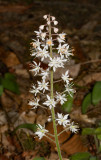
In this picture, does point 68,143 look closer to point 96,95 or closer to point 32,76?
point 96,95

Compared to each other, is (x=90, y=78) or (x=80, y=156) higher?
(x=90, y=78)

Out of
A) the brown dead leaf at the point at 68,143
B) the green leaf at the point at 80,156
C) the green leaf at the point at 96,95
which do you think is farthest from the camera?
the green leaf at the point at 96,95

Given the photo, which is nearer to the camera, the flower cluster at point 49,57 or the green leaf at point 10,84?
the flower cluster at point 49,57

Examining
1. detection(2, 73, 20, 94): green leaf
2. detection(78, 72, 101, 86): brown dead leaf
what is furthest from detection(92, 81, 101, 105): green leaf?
detection(2, 73, 20, 94): green leaf

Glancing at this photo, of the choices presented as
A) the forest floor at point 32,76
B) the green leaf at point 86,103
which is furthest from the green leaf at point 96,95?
the forest floor at point 32,76

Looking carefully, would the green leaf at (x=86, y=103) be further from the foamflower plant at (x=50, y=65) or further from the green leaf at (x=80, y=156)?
the foamflower plant at (x=50, y=65)

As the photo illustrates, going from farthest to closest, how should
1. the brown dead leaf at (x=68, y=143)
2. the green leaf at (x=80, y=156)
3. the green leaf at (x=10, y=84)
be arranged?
the green leaf at (x=10, y=84) < the brown dead leaf at (x=68, y=143) < the green leaf at (x=80, y=156)

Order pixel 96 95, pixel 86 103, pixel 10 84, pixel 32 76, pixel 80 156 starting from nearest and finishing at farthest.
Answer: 1. pixel 80 156
2. pixel 96 95
3. pixel 86 103
4. pixel 32 76
5. pixel 10 84

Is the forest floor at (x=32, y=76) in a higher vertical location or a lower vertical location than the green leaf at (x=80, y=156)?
higher

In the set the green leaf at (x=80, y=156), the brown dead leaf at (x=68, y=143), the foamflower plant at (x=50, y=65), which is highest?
the foamflower plant at (x=50, y=65)

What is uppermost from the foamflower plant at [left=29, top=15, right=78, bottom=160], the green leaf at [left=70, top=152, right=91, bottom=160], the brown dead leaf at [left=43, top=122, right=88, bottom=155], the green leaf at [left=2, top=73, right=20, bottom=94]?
the green leaf at [left=2, top=73, right=20, bottom=94]

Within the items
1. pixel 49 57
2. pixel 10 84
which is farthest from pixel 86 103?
pixel 49 57

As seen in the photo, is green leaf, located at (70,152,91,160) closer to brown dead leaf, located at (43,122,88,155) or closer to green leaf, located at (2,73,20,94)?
brown dead leaf, located at (43,122,88,155)

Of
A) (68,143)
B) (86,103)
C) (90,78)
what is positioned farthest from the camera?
(90,78)
